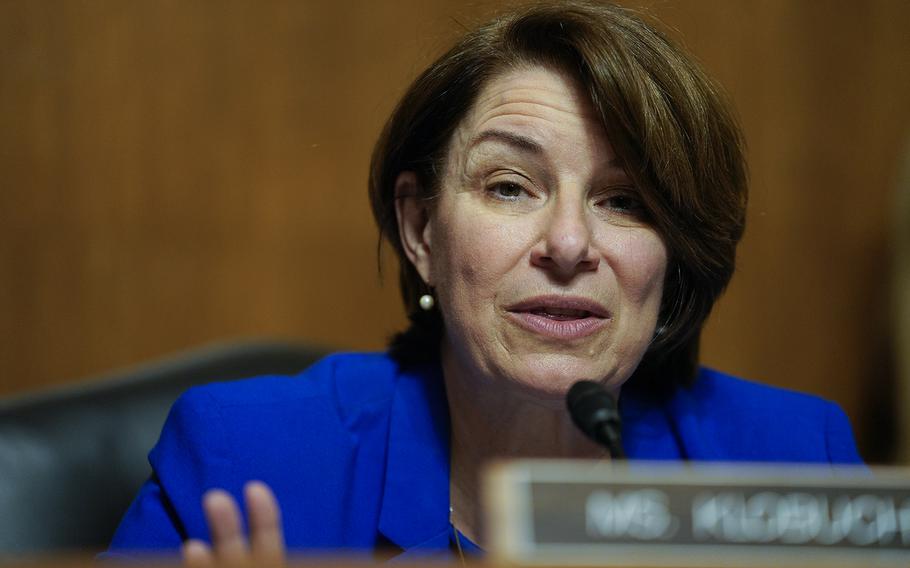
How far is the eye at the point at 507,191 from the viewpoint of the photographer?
129 centimetres

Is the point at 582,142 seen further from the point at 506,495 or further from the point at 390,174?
the point at 506,495

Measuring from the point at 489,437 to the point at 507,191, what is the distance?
0.37 metres

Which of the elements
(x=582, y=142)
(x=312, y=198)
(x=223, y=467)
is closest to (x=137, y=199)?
(x=312, y=198)

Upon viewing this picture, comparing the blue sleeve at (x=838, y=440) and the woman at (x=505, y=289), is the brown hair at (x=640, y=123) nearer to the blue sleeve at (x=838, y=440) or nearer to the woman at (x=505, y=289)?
the woman at (x=505, y=289)

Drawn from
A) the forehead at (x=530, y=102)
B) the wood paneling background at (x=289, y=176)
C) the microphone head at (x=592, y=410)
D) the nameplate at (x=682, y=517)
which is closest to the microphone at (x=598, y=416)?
the microphone head at (x=592, y=410)

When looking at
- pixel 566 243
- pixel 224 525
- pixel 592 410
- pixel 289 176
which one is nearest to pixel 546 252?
pixel 566 243

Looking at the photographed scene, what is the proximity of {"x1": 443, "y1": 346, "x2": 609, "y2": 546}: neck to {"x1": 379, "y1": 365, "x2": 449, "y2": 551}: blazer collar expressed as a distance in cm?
4

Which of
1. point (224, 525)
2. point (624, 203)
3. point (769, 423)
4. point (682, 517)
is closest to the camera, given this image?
point (682, 517)

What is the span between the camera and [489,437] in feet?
4.66

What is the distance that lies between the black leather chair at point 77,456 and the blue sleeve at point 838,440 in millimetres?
1025

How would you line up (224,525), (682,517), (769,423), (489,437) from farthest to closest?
(769,423) < (489,437) < (224,525) < (682,517)

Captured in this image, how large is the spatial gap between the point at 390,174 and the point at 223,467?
0.51m

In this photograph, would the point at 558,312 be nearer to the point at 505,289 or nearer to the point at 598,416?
the point at 505,289

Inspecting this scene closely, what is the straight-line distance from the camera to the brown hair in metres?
1.28
